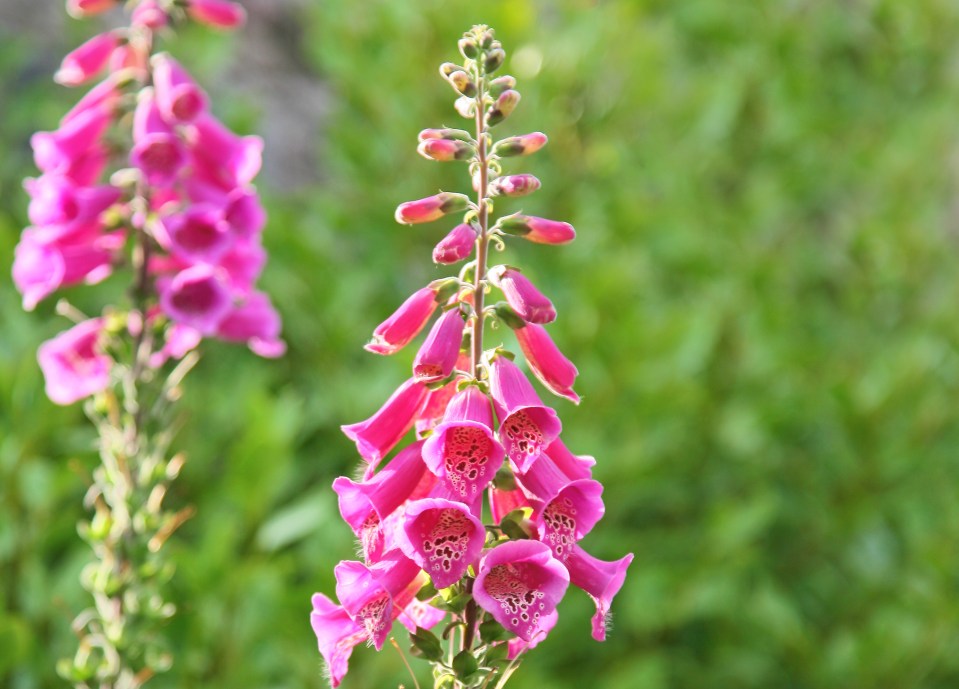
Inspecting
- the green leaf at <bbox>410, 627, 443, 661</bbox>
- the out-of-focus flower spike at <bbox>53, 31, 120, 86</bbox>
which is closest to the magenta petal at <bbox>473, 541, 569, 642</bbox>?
the green leaf at <bbox>410, 627, 443, 661</bbox>

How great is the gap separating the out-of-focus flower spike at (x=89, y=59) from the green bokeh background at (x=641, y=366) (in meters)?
0.84

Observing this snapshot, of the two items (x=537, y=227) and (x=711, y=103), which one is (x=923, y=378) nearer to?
(x=711, y=103)

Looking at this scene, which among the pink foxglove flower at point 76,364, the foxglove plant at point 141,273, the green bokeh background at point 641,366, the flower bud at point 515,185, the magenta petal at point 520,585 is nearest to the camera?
the magenta petal at point 520,585

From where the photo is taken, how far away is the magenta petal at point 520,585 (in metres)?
1.11

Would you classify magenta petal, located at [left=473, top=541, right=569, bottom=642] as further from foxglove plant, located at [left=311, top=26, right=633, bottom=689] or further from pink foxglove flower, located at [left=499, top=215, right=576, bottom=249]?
pink foxglove flower, located at [left=499, top=215, right=576, bottom=249]

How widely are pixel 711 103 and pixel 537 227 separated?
125 inches

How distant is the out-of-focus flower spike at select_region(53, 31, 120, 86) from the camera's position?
2023 mm

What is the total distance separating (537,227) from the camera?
128 cm

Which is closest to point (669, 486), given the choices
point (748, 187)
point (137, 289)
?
point (748, 187)

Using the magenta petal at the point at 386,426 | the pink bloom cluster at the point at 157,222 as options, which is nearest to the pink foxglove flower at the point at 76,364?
the pink bloom cluster at the point at 157,222

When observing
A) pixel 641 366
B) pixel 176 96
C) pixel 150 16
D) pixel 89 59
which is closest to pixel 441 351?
pixel 176 96

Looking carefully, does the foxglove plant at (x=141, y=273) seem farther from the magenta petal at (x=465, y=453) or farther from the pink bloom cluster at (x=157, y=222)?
the magenta petal at (x=465, y=453)

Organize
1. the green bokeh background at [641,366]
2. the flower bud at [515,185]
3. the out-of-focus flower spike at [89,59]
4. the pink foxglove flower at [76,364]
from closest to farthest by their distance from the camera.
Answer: the flower bud at [515,185]
the pink foxglove flower at [76,364]
the out-of-focus flower spike at [89,59]
the green bokeh background at [641,366]

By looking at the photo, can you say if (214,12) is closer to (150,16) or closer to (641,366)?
(150,16)
